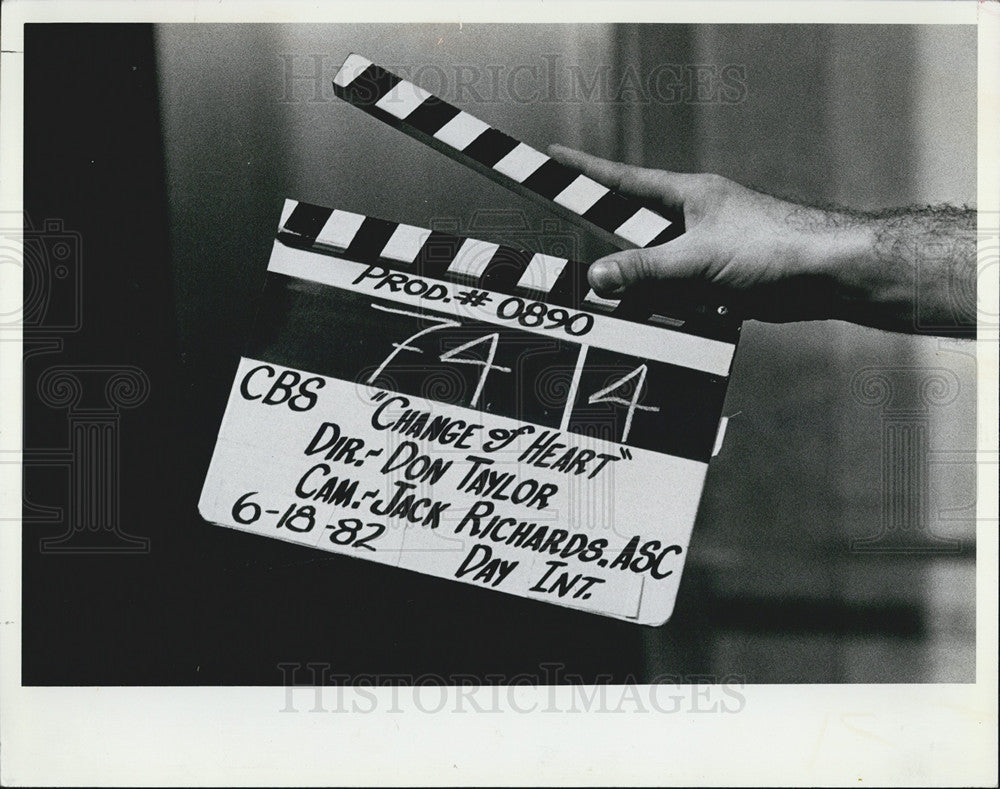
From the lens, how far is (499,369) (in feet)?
7.63

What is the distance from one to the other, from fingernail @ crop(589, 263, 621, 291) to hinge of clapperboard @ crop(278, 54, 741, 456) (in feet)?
0.07

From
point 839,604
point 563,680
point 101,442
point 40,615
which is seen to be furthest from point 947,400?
point 40,615

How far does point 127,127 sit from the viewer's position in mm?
2371

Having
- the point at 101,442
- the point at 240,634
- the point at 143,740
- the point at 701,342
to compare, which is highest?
the point at 701,342

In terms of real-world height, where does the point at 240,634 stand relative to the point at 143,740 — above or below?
above

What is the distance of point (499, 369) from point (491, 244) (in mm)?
278

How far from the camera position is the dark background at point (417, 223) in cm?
234

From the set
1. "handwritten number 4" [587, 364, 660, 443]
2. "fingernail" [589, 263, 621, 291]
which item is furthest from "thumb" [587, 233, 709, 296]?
"handwritten number 4" [587, 364, 660, 443]

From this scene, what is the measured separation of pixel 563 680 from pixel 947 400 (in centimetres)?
106

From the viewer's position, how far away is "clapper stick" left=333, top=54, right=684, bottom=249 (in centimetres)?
234

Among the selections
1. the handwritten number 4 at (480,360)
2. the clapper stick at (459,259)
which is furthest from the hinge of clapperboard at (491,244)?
the handwritten number 4 at (480,360)

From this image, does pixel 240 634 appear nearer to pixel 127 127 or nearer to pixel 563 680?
pixel 563 680

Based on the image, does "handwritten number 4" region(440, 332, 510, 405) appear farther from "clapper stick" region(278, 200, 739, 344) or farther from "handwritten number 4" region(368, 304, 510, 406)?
"clapper stick" region(278, 200, 739, 344)

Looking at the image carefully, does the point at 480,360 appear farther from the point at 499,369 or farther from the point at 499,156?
the point at 499,156
